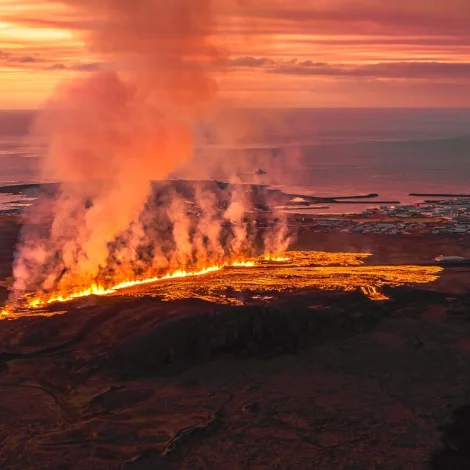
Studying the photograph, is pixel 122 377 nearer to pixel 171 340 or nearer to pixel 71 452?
pixel 171 340

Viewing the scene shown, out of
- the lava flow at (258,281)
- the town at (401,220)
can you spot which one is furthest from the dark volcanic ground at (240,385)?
the town at (401,220)

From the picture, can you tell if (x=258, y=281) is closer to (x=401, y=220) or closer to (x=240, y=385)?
(x=240, y=385)

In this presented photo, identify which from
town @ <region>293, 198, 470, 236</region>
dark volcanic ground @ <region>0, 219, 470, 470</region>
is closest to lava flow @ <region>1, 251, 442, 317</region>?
dark volcanic ground @ <region>0, 219, 470, 470</region>

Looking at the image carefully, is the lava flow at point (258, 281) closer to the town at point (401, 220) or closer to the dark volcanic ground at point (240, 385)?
the dark volcanic ground at point (240, 385)

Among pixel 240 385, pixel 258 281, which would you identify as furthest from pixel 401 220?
pixel 240 385

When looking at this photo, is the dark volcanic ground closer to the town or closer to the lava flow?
the lava flow
